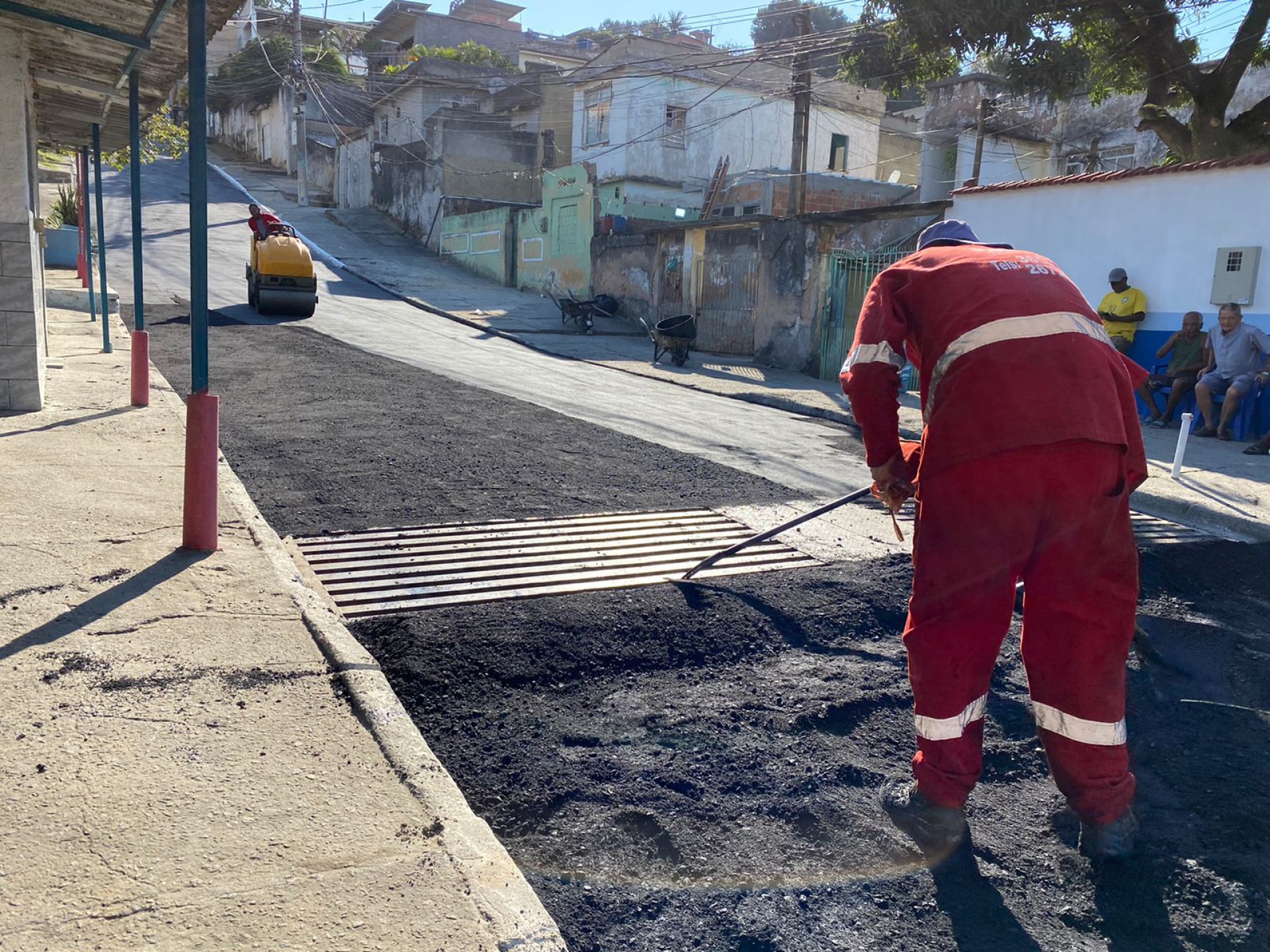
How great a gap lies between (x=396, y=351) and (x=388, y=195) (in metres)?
25.5

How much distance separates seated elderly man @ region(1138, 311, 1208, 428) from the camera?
35.3ft

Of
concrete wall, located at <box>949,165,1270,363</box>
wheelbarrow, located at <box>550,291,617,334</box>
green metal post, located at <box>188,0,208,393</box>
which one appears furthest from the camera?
wheelbarrow, located at <box>550,291,617,334</box>

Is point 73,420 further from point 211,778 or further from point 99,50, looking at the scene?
point 211,778

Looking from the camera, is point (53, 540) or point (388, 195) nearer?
point (53, 540)

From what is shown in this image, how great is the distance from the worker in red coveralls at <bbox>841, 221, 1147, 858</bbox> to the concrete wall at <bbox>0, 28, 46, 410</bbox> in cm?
730

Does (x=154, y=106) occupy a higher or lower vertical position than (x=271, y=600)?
higher

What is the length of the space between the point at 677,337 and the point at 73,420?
10278 mm

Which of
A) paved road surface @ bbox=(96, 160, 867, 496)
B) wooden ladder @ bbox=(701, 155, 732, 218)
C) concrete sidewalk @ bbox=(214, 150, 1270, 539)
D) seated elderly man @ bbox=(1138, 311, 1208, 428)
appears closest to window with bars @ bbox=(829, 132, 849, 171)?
wooden ladder @ bbox=(701, 155, 732, 218)

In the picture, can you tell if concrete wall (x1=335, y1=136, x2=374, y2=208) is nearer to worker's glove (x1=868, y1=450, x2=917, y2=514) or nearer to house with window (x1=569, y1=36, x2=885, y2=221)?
house with window (x1=569, y1=36, x2=885, y2=221)

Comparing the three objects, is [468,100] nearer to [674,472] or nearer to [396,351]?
[396,351]

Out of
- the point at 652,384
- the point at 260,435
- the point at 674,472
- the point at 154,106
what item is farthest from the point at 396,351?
the point at 674,472

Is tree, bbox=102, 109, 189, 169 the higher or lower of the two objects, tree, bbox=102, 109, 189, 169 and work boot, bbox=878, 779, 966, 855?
the higher

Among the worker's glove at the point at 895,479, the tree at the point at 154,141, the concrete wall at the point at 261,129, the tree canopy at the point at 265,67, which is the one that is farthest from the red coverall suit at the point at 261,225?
the tree canopy at the point at 265,67

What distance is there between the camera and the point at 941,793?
2682 mm
